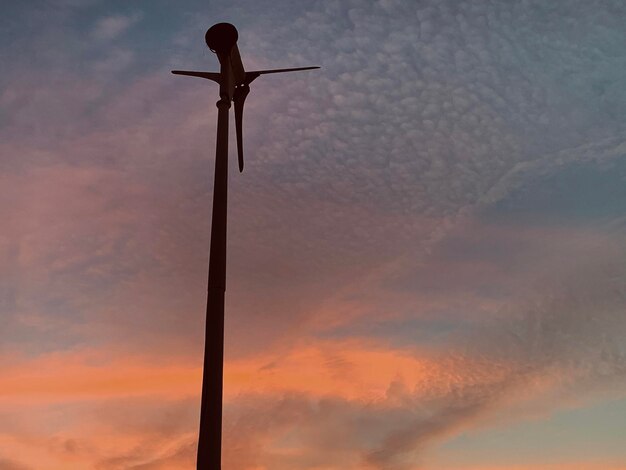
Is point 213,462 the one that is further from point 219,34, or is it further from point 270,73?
point 270,73

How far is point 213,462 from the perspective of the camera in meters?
16.3

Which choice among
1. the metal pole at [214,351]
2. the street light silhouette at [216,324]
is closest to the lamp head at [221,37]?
the street light silhouette at [216,324]

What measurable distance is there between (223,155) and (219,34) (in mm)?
5933

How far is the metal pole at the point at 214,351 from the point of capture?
16.5 metres

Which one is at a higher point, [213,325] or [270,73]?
[270,73]

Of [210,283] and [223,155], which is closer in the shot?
[210,283]

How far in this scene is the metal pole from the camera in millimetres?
16469

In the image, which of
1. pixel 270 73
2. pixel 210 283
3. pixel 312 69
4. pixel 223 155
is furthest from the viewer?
pixel 312 69

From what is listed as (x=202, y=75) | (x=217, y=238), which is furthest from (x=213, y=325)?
(x=202, y=75)

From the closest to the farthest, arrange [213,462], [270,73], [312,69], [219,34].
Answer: [213,462], [219,34], [270,73], [312,69]

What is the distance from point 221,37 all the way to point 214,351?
40.3 feet

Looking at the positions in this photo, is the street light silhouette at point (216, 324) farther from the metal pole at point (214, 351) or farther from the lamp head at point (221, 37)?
the lamp head at point (221, 37)

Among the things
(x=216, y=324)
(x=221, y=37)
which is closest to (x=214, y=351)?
(x=216, y=324)

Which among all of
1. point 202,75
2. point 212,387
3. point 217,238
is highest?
point 202,75
